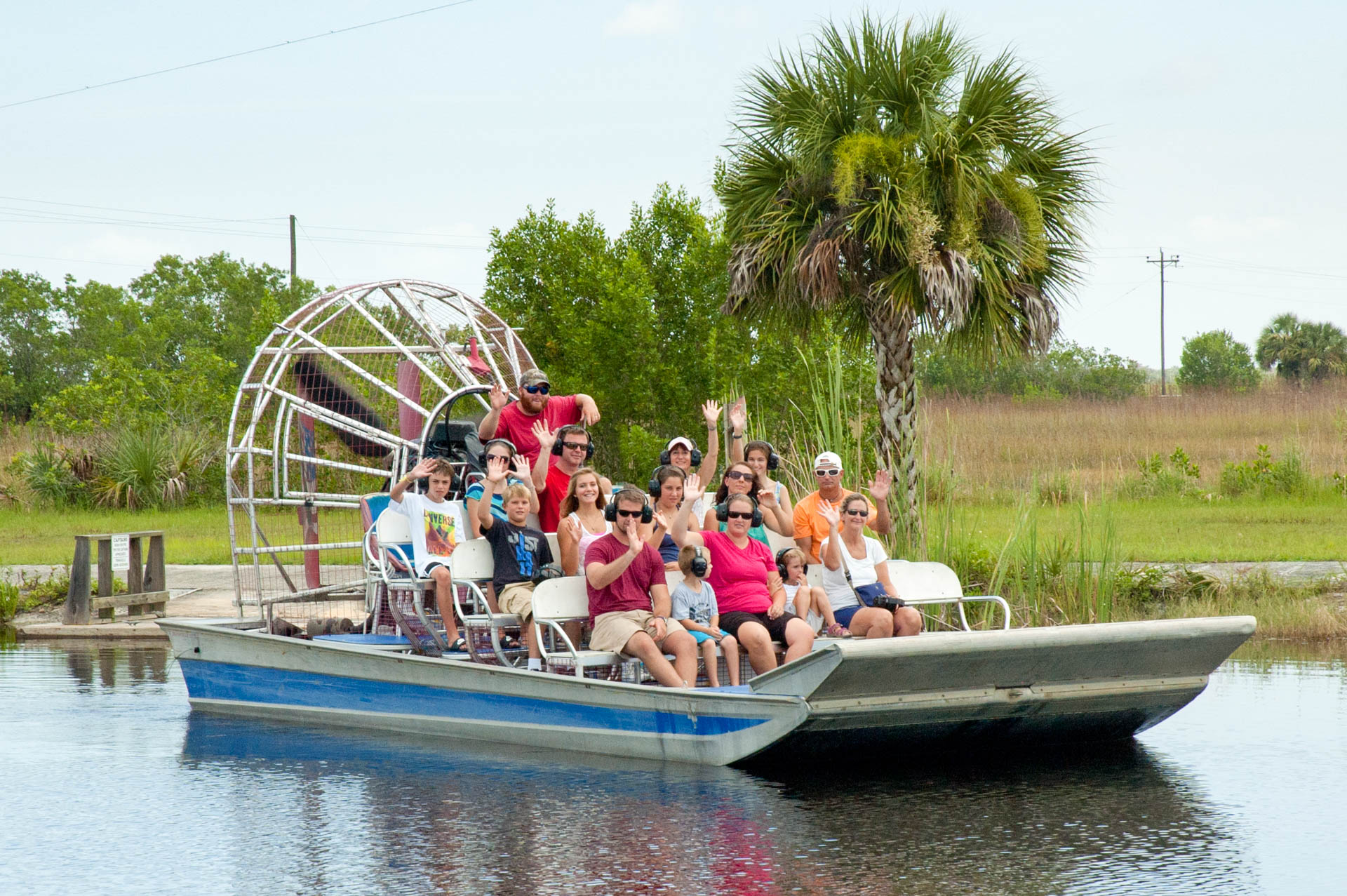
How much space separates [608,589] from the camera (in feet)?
30.0

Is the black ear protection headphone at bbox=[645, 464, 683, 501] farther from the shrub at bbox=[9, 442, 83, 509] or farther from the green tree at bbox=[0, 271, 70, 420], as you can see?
the green tree at bbox=[0, 271, 70, 420]

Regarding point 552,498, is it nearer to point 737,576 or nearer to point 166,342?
point 737,576

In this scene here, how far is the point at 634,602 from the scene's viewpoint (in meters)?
9.10

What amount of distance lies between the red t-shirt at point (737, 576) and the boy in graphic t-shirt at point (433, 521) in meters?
1.96

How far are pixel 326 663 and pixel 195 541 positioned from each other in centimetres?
1380

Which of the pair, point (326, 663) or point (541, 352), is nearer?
point (326, 663)

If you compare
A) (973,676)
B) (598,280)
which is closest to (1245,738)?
(973,676)

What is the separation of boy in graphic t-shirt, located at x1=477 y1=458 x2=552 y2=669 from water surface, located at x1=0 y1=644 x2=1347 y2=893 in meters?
1.03

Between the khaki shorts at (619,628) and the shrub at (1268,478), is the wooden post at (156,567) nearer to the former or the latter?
the khaki shorts at (619,628)

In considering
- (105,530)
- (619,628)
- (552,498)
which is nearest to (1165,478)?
(552,498)

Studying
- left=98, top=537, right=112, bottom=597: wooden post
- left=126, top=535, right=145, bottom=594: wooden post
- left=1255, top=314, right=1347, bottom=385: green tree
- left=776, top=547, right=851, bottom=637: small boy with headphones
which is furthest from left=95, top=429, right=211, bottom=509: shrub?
left=1255, top=314, right=1347, bottom=385: green tree

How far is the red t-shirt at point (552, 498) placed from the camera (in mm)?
10445

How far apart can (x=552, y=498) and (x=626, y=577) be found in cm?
154

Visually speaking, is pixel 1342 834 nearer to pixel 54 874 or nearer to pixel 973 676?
pixel 973 676
